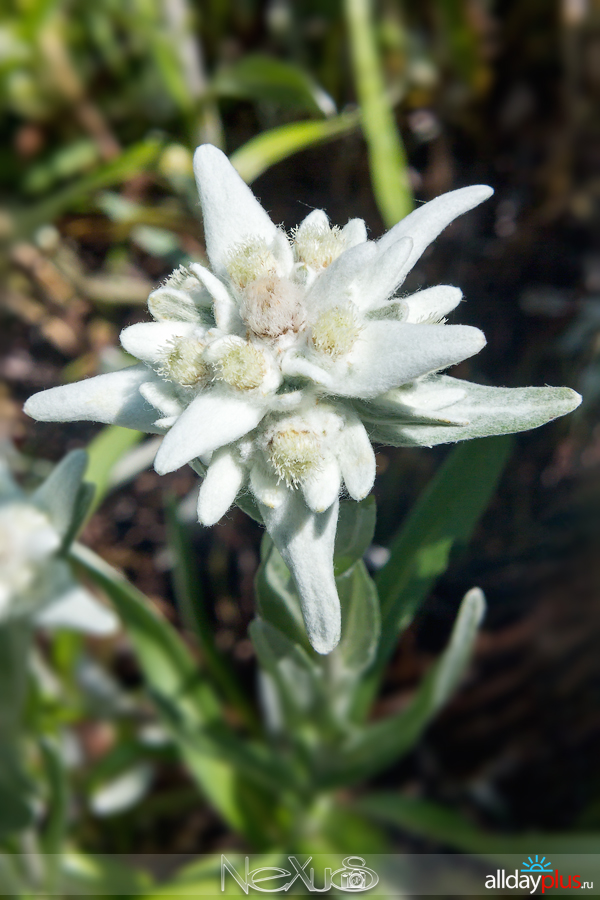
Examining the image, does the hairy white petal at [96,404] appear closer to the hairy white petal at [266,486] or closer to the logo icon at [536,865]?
the hairy white petal at [266,486]

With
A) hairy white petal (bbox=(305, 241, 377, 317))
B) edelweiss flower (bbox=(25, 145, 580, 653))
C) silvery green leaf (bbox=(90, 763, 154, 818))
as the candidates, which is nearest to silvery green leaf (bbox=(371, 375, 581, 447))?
edelweiss flower (bbox=(25, 145, 580, 653))

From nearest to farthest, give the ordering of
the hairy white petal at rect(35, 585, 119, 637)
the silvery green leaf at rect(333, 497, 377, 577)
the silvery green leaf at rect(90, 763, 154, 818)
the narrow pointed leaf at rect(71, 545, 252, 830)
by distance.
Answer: the silvery green leaf at rect(333, 497, 377, 577) → the hairy white petal at rect(35, 585, 119, 637) → the narrow pointed leaf at rect(71, 545, 252, 830) → the silvery green leaf at rect(90, 763, 154, 818)

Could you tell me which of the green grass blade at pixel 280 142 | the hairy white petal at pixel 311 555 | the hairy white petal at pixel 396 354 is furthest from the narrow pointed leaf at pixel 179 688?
the green grass blade at pixel 280 142

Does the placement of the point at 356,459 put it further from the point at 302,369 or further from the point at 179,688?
the point at 179,688

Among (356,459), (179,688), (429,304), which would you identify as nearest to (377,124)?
(429,304)

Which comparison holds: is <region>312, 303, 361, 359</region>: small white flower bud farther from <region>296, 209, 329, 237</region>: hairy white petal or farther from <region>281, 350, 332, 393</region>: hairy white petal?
<region>296, 209, 329, 237</region>: hairy white petal
